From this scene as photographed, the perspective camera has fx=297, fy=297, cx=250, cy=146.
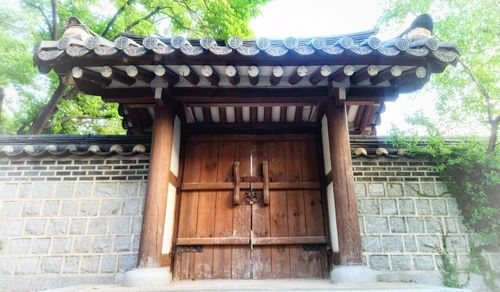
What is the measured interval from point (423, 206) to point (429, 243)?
0.51 metres

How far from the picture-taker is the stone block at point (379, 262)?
4.03m

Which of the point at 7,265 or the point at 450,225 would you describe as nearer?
the point at 7,265

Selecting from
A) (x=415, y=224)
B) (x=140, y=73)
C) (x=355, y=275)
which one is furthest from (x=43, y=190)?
(x=415, y=224)

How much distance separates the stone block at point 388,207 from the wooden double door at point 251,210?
0.89m

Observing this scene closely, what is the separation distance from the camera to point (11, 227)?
4191 mm

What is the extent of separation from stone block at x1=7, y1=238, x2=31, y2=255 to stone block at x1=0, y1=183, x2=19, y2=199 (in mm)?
656

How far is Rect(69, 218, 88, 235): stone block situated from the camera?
415 centimetres

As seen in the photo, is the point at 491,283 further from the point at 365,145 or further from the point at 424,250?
the point at 365,145

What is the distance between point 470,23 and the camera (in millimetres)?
4496

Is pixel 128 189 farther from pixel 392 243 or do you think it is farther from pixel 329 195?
pixel 392 243

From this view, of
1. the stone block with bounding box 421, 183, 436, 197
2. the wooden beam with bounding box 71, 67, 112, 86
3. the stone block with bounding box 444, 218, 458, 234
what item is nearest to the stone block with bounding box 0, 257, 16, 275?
the wooden beam with bounding box 71, 67, 112, 86

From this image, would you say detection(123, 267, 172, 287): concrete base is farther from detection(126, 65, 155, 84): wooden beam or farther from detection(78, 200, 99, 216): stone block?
detection(126, 65, 155, 84): wooden beam

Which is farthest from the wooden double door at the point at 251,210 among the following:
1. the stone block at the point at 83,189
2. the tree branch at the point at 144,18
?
the tree branch at the point at 144,18

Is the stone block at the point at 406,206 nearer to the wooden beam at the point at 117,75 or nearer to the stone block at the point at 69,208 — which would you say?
the wooden beam at the point at 117,75
